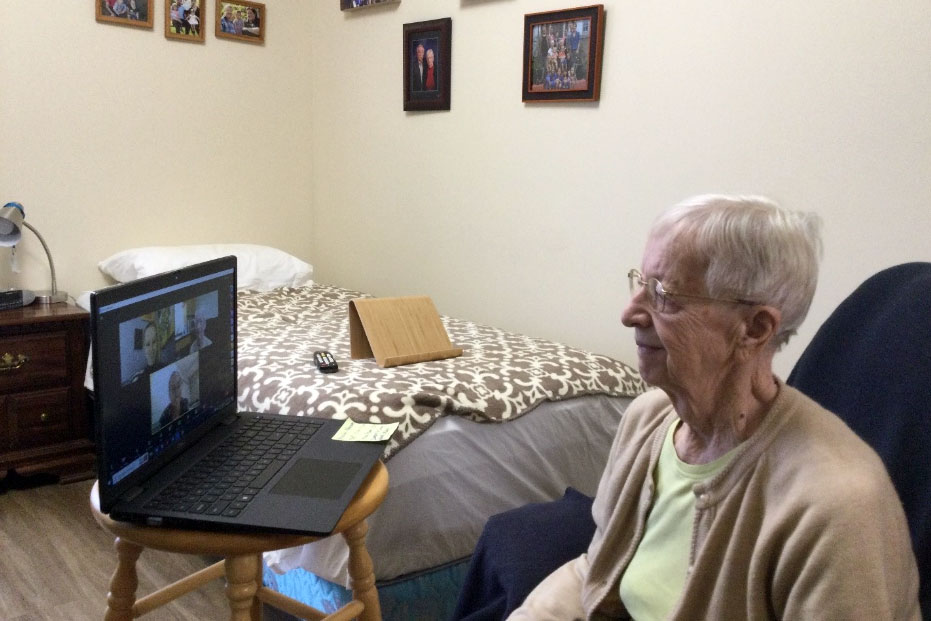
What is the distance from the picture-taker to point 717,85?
2.33 meters

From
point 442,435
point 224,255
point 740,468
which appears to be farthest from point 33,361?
point 740,468

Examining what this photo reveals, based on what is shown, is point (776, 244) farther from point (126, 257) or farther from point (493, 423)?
point (126, 257)

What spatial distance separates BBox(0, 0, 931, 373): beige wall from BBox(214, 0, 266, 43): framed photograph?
0.19 ft

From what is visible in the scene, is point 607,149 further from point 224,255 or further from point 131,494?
point 131,494

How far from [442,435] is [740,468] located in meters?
0.97

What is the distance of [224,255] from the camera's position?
3.48 meters

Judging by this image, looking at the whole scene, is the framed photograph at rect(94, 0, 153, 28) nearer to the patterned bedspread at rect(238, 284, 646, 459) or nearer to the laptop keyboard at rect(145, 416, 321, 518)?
the patterned bedspread at rect(238, 284, 646, 459)

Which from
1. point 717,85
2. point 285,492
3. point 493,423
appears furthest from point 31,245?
point 717,85

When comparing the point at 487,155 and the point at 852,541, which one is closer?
the point at 852,541

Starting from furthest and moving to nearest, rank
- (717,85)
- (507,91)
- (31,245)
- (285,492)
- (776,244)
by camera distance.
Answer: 1. (31,245)
2. (507,91)
3. (717,85)
4. (285,492)
5. (776,244)

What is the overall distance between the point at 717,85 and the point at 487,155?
1063 millimetres

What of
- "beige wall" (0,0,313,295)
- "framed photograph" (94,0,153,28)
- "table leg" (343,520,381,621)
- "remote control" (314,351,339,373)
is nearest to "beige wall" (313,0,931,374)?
"beige wall" (0,0,313,295)

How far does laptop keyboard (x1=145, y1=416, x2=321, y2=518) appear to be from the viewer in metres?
1.18

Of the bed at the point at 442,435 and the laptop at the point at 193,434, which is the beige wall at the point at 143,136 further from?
the laptop at the point at 193,434
